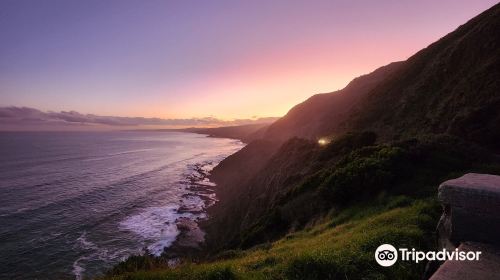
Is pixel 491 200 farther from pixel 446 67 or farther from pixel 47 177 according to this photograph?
pixel 47 177

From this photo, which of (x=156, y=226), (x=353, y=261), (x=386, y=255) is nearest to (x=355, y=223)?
(x=386, y=255)

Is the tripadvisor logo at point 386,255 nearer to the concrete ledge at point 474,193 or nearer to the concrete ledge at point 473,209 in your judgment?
the concrete ledge at point 473,209

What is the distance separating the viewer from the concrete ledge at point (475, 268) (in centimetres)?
480

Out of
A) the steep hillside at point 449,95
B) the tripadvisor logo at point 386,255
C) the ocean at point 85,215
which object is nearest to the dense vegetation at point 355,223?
the tripadvisor logo at point 386,255

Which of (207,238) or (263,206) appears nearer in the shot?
(263,206)

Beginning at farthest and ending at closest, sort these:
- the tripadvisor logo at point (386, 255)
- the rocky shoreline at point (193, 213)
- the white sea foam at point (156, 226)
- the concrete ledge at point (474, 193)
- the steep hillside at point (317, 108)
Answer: the steep hillside at point (317, 108)
the white sea foam at point (156, 226)
the rocky shoreline at point (193, 213)
the tripadvisor logo at point (386, 255)
the concrete ledge at point (474, 193)

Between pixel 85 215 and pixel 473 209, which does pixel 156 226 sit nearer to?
pixel 85 215

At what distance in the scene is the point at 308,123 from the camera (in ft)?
365

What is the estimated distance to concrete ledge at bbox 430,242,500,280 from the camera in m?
4.80

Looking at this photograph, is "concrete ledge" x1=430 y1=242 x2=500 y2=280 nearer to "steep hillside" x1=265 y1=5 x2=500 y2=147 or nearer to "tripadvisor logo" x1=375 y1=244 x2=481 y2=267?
"tripadvisor logo" x1=375 y1=244 x2=481 y2=267

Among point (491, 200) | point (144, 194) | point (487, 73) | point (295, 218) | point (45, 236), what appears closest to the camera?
point (491, 200)

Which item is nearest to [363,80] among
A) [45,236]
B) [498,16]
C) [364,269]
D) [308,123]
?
[308,123]

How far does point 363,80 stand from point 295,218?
353ft

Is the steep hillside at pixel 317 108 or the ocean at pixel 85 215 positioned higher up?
the steep hillside at pixel 317 108
